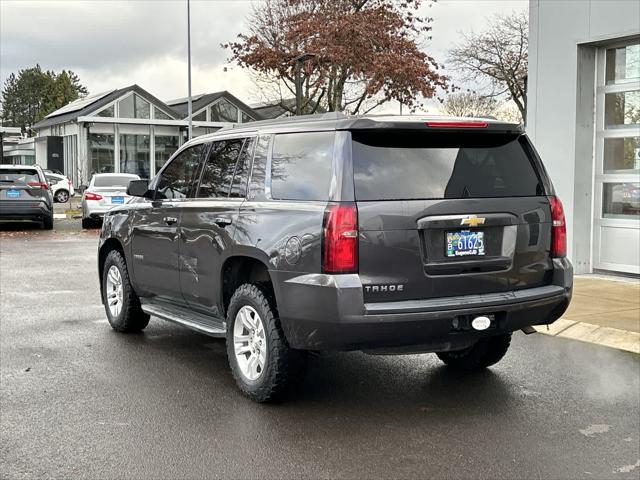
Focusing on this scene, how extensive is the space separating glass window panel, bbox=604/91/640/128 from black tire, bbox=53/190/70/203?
31960mm

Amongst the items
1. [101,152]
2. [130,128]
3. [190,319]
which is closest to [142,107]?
[130,128]

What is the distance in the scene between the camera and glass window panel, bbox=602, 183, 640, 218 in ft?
34.5

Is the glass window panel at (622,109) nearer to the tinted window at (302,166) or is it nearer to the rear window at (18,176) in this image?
the tinted window at (302,166)

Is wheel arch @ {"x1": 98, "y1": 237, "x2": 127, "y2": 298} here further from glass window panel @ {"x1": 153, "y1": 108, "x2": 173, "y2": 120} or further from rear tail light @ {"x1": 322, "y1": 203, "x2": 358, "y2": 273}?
glass window panel @ {"x1": 153, "y1": 108, "x2": 173, "y2": 120}

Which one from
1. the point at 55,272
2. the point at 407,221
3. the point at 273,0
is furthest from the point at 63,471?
the point at 273,0

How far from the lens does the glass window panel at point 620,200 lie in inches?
414

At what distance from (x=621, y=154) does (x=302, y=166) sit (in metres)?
7.05

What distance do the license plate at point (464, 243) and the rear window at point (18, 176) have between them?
17.5m

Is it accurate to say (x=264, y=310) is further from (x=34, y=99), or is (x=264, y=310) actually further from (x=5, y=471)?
(x=34, y=99)

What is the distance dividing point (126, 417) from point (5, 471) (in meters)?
0.99

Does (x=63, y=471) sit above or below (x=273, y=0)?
below

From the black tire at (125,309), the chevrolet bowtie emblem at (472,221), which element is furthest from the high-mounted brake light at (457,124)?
the black tire at (125,309)

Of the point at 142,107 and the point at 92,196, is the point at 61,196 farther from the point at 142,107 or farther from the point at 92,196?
the point at 92,196

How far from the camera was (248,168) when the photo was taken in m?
5.63
